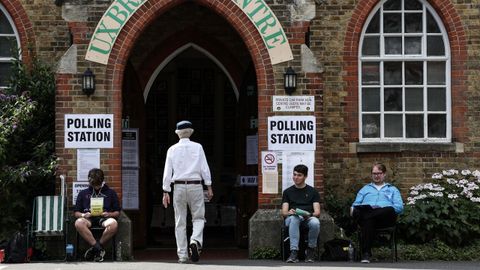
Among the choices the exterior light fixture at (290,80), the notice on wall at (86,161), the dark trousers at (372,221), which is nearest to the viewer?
the dark trousers at (372,221)

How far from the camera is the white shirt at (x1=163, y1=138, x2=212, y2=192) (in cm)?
1297

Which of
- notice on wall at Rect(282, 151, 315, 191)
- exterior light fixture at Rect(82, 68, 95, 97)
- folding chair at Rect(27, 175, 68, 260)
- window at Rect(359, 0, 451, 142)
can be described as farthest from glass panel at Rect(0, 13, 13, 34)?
window at Rect(359, 0, 451, 142)

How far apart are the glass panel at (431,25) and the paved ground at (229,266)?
4.36m

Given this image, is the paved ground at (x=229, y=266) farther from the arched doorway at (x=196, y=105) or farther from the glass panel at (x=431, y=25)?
the glass panel at (x=431, y=25)

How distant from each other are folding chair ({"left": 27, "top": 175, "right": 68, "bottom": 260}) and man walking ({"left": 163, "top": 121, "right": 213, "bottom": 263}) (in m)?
1.74

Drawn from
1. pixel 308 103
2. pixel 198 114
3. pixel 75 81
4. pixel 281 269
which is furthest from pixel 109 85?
pixel 198 114

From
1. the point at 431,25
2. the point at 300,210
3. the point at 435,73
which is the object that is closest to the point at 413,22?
the point at 431,25

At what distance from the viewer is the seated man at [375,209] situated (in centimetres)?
1348

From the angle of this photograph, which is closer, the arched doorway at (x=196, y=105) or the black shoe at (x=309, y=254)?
the black shoe at (x=309, y=254)

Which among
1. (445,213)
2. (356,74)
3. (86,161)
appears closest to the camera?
(86,161)

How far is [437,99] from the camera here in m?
16.2

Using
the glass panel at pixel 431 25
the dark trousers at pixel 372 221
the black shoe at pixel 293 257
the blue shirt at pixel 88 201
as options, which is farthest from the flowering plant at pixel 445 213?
the blue shirt at pixel 88 201

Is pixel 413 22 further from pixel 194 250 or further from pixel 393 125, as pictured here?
pixel 194 250

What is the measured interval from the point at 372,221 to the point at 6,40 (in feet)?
22.8
